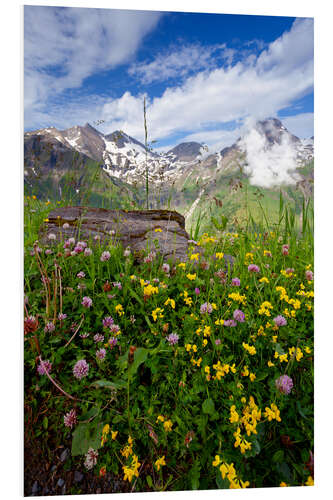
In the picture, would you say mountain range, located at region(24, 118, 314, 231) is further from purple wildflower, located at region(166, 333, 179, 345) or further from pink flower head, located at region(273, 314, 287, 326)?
purple wildflower, located at region(166, 333, 179, 345)

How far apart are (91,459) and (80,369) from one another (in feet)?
1.21

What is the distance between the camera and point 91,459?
121cm

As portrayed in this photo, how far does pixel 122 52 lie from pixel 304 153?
1.54 m

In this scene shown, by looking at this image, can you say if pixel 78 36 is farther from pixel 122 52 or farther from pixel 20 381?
pixel 20 381

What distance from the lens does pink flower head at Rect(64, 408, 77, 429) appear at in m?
1.24

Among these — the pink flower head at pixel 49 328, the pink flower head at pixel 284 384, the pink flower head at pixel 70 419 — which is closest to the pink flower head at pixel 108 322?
the pink flower head at pixel 49 328

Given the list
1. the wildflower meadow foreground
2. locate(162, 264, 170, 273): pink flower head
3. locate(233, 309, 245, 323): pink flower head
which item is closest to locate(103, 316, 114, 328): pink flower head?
the wildflower meadow foreground

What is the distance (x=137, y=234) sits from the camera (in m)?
2.54

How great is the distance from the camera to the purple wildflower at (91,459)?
1.20 m

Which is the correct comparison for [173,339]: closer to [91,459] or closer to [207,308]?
[207,308]

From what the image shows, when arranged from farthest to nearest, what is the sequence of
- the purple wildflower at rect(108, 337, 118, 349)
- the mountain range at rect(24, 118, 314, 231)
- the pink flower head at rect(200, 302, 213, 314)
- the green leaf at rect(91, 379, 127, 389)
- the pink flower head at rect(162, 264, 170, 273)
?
the mountain range at rect(24, 118, 314, 231) → the pink flower head at rect(162, 264, 170, 273) → the pink flower head at rect(200, 302, 213, 314) → the purple wildflower at rect(108, 337, 118, 349) → the green leaf at rect(91, 379, 127, 389)

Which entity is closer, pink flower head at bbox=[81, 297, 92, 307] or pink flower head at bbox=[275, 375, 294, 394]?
Result: pink flower head at bbox=[275, 375, 294, 394]
